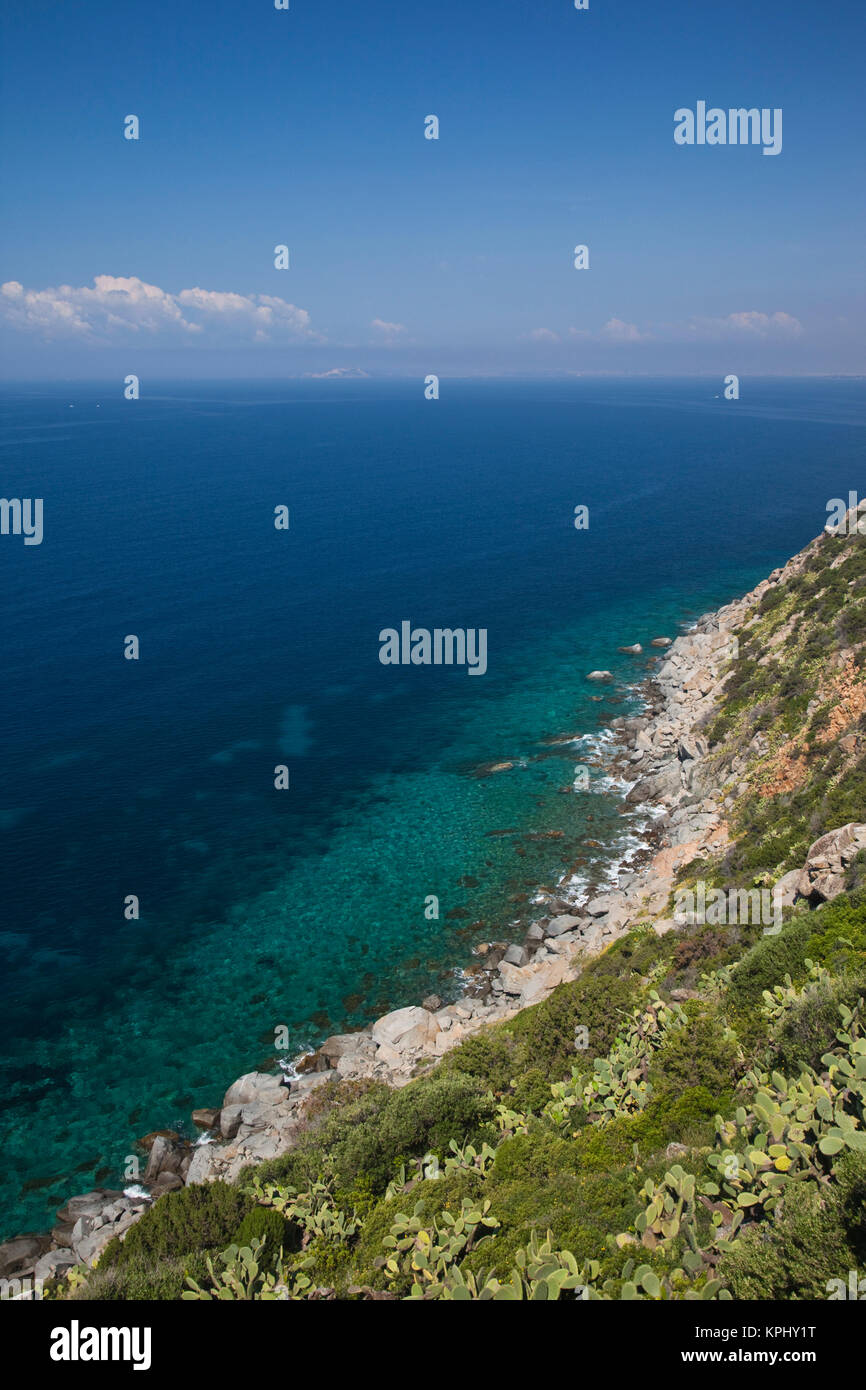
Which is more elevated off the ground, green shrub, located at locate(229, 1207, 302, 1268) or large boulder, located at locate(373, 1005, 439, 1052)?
green shrub, located at locate(229, 1207, 302, 1268)

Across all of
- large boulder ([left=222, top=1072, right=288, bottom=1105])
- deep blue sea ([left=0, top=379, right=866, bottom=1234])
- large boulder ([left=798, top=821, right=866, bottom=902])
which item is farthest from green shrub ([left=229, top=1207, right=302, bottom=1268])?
large boulder ([left=798, top=821, right=866, bottom=902])

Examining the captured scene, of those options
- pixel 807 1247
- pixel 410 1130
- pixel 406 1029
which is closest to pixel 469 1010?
pixel 406 1029

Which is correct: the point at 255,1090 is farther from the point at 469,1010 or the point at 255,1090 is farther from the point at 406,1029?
the point at 469,1010

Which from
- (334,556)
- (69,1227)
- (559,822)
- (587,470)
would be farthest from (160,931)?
(587,470)

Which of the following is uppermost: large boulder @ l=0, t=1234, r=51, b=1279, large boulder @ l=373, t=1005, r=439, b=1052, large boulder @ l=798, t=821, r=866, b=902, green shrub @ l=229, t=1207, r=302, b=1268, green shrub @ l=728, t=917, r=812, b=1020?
large boulder @ l=798, t=821, r=866, b=902

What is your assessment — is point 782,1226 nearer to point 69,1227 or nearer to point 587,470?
point 69,1227

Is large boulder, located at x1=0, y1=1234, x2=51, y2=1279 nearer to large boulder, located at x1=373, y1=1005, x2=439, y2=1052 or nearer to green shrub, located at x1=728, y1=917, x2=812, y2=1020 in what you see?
large boulder, located at x1=373, y1=1005, x2=439, y2=1052
